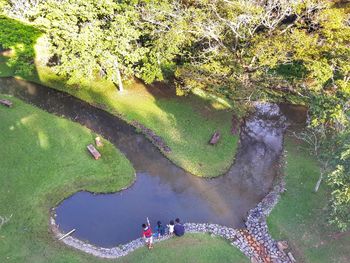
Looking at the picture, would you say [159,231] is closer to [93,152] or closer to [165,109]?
[93,152]

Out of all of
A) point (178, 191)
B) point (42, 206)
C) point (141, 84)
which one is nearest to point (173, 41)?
point (141, 84)

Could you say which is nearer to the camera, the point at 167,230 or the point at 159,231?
the point at 159,231

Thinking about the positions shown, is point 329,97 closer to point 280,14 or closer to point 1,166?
point 280,14

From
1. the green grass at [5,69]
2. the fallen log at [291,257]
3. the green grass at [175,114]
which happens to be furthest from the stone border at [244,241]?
the green grass at [5,69]

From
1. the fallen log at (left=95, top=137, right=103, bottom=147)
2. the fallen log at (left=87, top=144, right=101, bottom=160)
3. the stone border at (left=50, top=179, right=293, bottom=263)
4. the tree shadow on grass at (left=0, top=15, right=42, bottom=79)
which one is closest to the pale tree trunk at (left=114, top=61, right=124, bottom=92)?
the fallen log at (left=95, top=137, right=103, bottom=147)

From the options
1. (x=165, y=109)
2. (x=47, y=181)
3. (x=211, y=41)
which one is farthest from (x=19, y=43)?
(x=211, y=41)

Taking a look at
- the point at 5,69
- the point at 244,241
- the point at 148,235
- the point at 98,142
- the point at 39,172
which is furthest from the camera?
the point at 5,69

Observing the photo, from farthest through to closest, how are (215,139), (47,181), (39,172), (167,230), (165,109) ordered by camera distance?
1. (165,109)
2. (215,139)
3. (39,172)
4. (47,181)
5. (167,230)

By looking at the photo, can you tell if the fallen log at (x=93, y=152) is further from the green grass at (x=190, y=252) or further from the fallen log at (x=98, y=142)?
the green grass at (x=190, y=252)
